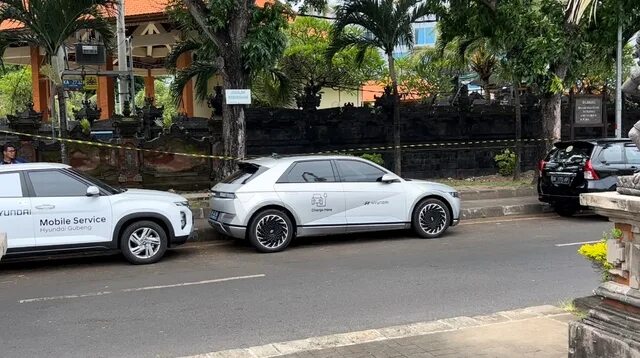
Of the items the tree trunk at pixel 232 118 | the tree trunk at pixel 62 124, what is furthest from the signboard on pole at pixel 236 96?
the tree trunk at pixel 62 124

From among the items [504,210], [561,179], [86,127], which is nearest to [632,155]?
[561,179]

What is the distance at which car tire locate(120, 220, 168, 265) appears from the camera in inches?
347

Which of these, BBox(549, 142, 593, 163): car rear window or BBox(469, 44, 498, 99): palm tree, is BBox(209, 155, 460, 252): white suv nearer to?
BBox(549, 142, 593, 163): car rear window

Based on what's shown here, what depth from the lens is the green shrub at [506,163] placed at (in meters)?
18.7

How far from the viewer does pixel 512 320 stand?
17.4ft

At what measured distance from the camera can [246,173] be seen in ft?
33.0

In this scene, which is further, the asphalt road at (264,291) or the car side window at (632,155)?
A: the car side window at (632,155)

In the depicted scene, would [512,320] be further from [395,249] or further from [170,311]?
[395,249]

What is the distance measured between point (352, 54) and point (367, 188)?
44.1 ft

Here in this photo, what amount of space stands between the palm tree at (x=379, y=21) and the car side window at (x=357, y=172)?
6.37 metres

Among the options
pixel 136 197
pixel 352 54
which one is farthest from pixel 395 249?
pixel 352 54

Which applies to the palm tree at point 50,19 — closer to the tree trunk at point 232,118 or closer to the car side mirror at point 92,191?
the tree trunk at point 232,118

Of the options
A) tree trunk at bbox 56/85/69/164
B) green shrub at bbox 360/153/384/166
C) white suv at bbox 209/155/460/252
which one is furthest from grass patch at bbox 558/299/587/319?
tree trunk at bbox 56/85/69/164

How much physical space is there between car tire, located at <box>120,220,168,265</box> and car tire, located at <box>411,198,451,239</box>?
13.4 ft
